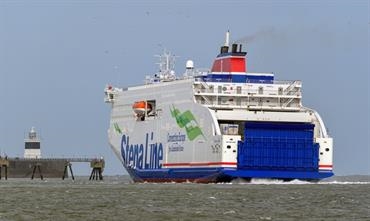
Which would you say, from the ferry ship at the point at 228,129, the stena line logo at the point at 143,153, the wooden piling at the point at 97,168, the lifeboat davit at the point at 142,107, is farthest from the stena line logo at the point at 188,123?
the wooden piling at the point at 97,168

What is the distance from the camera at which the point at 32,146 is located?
13838 centimetres

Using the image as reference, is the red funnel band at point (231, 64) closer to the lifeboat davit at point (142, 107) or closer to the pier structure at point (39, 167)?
the lifeboat davit at point (142, 107)

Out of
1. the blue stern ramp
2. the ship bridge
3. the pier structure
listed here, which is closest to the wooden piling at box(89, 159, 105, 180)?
the pier structure

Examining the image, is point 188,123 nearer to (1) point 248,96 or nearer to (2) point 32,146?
(1) point 248,96

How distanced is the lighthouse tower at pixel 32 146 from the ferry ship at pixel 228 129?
158 ft

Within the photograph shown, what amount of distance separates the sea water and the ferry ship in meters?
1.77

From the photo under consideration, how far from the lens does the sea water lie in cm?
5238

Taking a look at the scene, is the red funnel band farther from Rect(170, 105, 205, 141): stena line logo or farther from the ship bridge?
Rect(170, 105, 205, 141): stena line logo

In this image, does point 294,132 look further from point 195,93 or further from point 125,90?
point 125,90

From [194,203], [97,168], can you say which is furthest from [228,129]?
[97,168]

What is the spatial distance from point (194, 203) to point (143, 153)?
3025 centimetres

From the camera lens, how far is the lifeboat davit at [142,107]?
90.0 meters

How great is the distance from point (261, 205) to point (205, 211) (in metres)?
4.72

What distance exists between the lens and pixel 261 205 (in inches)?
2302
